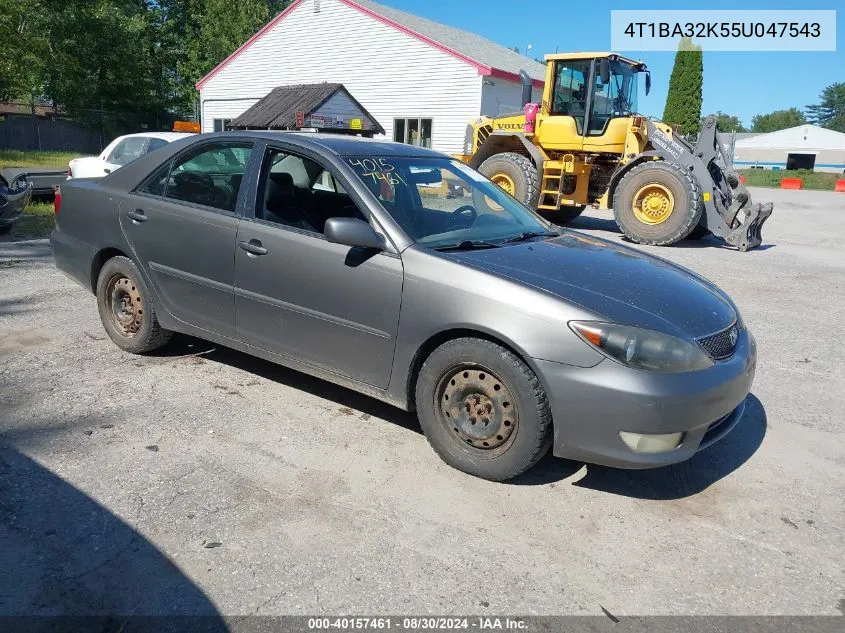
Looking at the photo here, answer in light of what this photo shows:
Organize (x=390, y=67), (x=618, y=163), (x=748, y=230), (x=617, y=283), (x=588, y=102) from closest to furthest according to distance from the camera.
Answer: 1. (x=617, y=283)
2. (x=748, y=230)
3. (x=588, y=102)
4. (x=618, y=163)
5. (x=390, y=67)

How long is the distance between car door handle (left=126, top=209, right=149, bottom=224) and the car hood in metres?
2.33

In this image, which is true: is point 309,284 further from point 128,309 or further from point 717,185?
point 717,185

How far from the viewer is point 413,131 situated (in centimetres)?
2358

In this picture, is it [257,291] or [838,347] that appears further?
[838,347]

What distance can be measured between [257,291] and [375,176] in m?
0.98

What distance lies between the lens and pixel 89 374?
453 centimetres

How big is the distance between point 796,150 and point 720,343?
87.1 metres

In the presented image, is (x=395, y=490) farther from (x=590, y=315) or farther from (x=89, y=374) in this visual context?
(x=89, y=374)

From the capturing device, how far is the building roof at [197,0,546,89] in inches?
862

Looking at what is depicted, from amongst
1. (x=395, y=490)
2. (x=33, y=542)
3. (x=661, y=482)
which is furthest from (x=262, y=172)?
(x=661, y=482)

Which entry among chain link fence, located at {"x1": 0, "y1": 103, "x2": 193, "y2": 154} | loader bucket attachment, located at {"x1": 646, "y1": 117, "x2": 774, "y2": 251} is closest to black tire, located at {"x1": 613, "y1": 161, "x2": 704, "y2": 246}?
loader bucket attachment, located at {"x1": 646, "y1": 117, "x2": 774, "y2": 251}

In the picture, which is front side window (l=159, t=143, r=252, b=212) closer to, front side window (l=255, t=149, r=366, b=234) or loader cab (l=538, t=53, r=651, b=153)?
front side window (l=255, t=149, r=366, b=234)

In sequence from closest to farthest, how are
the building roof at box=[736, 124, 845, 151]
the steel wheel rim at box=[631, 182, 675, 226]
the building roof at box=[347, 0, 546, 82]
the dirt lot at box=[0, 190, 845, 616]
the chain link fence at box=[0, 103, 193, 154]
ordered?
the dirt lot at box=[0, 190, 845, 616] < the steel wheel rim at box=[631, 182, 675, 226] < the building roof at box=[347, 0, 546, 82] < the chain link fence at box=[0, 103, 193, 154] < the building roof at box=[736, 124, 845, 151]

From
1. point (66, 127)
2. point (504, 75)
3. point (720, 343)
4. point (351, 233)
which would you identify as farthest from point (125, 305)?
point (66, 127)
